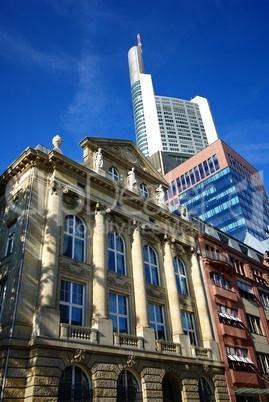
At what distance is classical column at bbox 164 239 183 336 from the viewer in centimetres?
2652

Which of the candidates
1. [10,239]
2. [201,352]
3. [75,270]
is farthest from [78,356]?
[201,352]

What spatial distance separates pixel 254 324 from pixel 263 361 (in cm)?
378

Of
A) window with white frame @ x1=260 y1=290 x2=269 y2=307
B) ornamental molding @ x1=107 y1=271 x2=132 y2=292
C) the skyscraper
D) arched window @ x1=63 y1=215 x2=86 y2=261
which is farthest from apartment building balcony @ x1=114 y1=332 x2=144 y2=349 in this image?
the skyscraper

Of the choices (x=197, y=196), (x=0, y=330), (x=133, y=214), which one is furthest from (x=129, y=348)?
(x=197, y=196)

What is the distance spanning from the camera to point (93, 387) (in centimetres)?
1864

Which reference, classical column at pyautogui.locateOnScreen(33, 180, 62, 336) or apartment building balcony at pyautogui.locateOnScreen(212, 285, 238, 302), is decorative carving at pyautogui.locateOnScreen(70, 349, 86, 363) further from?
apartment building balcony at pyautogui.locateOnScreen(212, 285, 238, 302)

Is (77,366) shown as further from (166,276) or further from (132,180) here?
(132,180)

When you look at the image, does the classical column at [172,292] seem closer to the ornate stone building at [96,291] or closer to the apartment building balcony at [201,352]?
the ornate stone building at [96,291]

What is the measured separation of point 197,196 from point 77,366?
91.5 meters

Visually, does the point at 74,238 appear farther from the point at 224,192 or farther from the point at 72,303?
the point at 224,192

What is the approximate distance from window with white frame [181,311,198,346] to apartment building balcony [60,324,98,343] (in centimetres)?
1063

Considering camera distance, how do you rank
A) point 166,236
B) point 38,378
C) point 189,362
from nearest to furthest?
1. point 38,378
2. point 189,362
3. point 166,236

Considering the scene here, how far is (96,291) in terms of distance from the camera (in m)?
22.0

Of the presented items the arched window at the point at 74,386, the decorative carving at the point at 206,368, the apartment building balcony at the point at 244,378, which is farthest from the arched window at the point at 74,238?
the apartment building balcony at the point at 244,378
